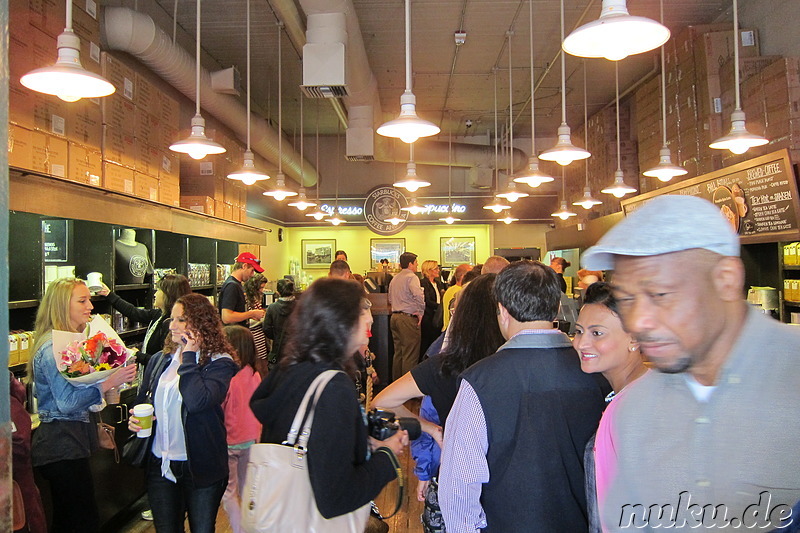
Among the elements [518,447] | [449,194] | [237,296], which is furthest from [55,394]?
[449,194]

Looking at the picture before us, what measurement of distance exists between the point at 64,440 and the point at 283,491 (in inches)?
72.2

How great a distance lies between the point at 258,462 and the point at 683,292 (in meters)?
1.26

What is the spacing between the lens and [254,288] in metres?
6.27

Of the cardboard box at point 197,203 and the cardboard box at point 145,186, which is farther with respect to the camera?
the cardboard box at point 197,203

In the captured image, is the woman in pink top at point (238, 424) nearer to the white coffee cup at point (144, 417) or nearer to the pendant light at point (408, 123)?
the white coffee cup at point (144, 417)

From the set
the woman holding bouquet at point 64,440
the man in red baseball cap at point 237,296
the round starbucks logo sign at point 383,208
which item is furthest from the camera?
the round starbucks logo sign at point 383,208

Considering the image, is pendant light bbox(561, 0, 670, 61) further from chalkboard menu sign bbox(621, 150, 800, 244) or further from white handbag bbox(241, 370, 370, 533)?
chalkboard menu sign bbox(621, 150, 800, 244)

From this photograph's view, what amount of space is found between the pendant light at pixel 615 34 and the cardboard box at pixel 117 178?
11.3ft

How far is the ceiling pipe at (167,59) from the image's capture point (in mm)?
4984

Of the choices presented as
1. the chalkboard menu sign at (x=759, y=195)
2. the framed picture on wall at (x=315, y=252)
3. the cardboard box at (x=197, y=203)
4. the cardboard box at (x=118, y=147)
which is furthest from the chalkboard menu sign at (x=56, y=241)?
the framed picture on wall at (x=315, y=252)

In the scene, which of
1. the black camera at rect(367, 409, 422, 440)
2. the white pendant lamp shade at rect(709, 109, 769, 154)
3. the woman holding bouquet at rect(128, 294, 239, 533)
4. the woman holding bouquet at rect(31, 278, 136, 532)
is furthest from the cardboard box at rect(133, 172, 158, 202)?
the white pendant lamp shade at rect(709, 109, 769, 154)

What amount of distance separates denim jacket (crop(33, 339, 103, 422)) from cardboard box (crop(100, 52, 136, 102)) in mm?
2437

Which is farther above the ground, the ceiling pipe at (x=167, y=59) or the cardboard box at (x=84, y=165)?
the ceiling pipe at (x=167, y=59)

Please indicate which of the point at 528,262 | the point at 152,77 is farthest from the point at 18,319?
the point at 152,77
